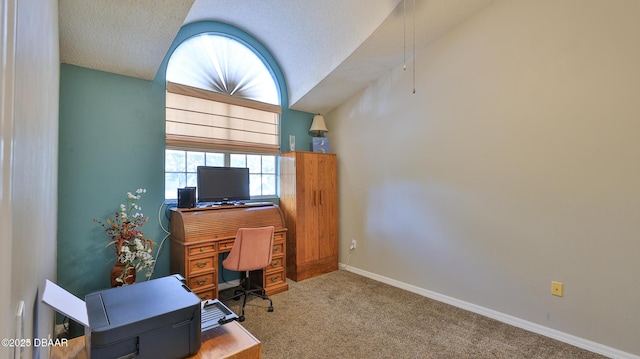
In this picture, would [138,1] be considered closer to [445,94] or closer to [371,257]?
[445,94]

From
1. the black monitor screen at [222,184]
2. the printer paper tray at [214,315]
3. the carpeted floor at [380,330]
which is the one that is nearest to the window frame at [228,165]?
the black monitor screen at [222,184]

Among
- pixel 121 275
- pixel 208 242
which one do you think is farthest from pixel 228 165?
pixel 121 275

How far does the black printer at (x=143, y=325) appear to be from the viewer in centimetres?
106

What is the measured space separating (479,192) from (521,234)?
51 cm

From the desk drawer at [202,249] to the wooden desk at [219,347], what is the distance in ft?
4.60

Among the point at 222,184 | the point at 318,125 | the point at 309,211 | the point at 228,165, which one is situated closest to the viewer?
the point at 222,184

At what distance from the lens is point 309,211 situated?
12.4 ft

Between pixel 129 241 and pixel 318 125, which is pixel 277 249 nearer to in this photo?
pixel 129 241

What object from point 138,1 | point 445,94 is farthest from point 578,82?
point 138,1

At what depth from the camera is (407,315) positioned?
2725 millimetres

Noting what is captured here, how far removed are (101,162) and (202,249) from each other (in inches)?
48.8

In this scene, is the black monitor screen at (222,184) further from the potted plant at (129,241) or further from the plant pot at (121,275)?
the plant pot at (121,275)

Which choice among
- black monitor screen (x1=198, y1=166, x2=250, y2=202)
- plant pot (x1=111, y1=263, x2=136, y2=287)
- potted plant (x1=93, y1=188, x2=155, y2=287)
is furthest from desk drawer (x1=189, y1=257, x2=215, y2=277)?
black monitor screen (x1=198, y1=166, x2=250, y2=202)

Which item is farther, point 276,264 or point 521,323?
point 276,264
